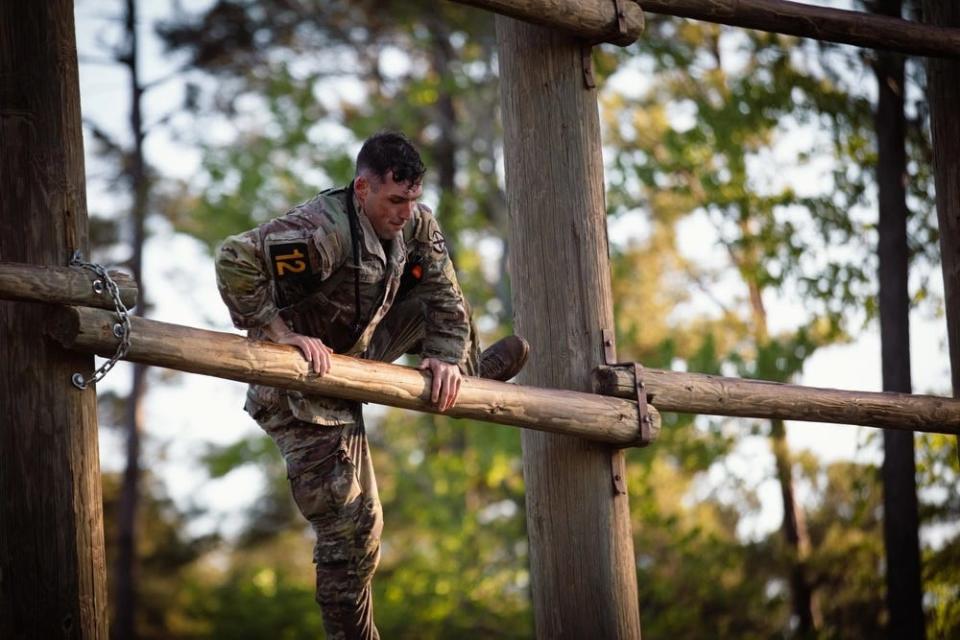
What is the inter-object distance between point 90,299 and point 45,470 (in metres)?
0.54

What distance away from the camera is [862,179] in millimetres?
12234

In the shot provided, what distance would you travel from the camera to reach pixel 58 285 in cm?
376

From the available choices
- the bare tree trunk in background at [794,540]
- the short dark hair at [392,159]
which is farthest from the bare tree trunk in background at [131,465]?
the short dark hair at [392,159]

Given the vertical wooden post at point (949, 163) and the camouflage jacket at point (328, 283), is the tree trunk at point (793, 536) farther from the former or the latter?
the camouflage jacket at point (328, 283)

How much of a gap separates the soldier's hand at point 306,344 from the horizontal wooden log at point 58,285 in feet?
1.74

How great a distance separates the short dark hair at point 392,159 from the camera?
4.50 metres

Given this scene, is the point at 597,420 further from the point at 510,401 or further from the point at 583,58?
the point at 583,58

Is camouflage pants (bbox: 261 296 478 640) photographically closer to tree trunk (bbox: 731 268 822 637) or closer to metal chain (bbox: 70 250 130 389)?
metal chain (bbox: 70 250 130 389)

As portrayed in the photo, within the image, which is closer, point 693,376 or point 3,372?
point 3,372

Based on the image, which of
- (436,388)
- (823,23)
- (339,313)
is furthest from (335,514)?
(823,23)

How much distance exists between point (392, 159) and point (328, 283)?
499 mm

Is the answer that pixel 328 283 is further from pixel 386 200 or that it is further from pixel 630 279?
pixel 630 279

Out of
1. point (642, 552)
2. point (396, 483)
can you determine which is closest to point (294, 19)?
point (396, 483)

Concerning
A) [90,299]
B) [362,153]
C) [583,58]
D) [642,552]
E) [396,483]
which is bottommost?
[642,552]
